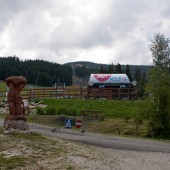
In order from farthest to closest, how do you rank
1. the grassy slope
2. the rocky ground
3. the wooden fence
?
the wooden fence, the grassy slope, the rocky ground

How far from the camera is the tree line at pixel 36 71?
474 ft

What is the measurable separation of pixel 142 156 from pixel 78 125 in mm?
14624

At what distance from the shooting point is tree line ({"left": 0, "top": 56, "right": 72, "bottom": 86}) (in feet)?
474

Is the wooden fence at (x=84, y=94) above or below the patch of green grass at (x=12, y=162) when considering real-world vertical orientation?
above

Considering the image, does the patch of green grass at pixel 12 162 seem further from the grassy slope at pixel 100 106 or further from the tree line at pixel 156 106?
the grassy slope at pixel 100 106

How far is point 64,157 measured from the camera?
17781 millimetres

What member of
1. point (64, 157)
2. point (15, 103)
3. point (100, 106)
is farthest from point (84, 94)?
point (64, 157)

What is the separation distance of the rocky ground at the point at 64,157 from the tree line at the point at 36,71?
121172mm

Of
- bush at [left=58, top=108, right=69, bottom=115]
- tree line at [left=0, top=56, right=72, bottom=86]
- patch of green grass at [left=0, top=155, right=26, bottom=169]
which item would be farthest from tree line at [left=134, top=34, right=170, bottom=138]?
tree line at [left=0, top=56, right=72, bottom=86]

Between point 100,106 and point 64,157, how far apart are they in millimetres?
26207

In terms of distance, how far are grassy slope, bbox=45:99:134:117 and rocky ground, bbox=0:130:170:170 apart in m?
18.5

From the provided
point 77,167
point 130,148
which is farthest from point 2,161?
point 130,148

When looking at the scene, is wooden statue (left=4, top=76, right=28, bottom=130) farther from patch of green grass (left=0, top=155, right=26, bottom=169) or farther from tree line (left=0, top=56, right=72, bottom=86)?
tree line (left=0, top=56, right=72, bottom=86)

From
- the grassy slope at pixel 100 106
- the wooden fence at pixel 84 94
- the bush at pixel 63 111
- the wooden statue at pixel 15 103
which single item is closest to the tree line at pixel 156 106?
the grassy slope at pixel 100 106
